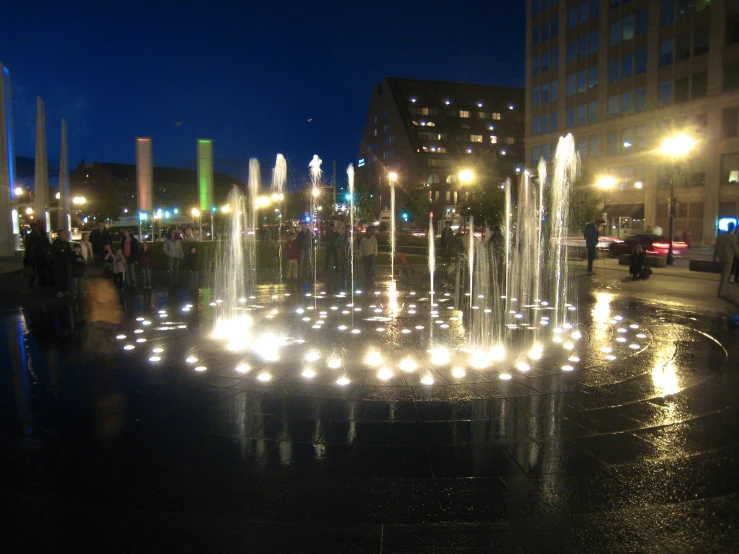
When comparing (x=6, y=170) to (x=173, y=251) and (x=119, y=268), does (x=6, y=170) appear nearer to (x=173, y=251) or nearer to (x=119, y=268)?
(x=173, y=251)

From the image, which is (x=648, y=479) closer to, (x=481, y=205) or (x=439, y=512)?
(x=439, y=512)

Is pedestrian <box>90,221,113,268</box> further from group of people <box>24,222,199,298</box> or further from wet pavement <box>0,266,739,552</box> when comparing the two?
wet pavement <box>0,266,739,552</box>

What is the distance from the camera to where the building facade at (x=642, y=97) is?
42844 millimetres

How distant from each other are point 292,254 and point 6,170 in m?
14.1

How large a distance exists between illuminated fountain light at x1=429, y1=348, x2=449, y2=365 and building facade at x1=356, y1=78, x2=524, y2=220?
3237 inches

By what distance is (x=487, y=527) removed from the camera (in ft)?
12.4

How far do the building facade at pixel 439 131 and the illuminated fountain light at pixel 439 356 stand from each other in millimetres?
82220

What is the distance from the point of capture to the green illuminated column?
125 feet

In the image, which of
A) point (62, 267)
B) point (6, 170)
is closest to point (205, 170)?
point (6, 170)

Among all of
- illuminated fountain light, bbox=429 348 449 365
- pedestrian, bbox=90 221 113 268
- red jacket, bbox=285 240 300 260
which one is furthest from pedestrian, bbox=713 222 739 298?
pedestrian, bbox=90 221 113 268

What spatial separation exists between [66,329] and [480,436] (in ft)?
27.6

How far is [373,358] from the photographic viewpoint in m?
8.23

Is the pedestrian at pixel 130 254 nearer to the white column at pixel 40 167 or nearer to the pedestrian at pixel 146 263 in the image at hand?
the pedestrian at pixel 146 263

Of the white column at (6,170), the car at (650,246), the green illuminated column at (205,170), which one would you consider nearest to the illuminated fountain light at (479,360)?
the white column at (6,170)
